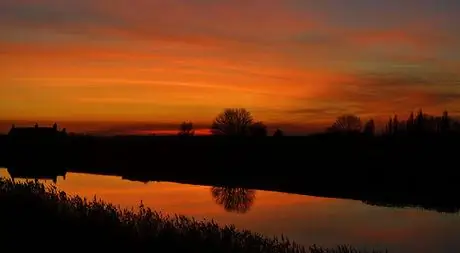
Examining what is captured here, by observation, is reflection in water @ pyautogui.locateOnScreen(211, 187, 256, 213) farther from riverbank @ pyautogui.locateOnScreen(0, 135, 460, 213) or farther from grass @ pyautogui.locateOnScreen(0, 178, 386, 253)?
grass @ pyautogui.locateOnScreen(0, 178, 386, 253)

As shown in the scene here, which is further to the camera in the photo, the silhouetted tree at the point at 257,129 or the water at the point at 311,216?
the silhouetted tree at the point at 257,129

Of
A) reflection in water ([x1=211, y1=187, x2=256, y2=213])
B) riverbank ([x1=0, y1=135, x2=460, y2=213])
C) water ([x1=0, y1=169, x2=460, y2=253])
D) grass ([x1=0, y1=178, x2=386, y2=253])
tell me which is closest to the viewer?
grass ([x1=0, y1=178, x2=386, y2=253])

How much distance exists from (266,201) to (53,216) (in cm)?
1894

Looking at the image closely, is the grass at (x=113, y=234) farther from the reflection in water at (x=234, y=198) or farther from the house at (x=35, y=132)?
the house at (x=35, y=132)

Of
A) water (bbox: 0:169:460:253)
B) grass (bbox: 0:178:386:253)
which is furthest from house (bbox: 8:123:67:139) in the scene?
grass (bbox: 0:178:386:253)

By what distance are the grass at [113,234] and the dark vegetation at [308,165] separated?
772 inches

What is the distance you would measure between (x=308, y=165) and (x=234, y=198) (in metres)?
18.2

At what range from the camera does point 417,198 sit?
3659 centimetres

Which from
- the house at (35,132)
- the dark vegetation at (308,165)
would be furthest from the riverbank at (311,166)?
the house at (35,132)

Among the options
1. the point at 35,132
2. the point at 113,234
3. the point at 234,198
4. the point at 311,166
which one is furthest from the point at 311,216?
the point at 35,132

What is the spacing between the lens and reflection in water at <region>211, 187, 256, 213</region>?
32.9 m

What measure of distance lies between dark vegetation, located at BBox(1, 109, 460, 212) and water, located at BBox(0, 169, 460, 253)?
356 cm

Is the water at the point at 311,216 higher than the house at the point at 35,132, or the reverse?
the house at the point at 35,132

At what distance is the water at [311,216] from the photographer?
2259 cm
